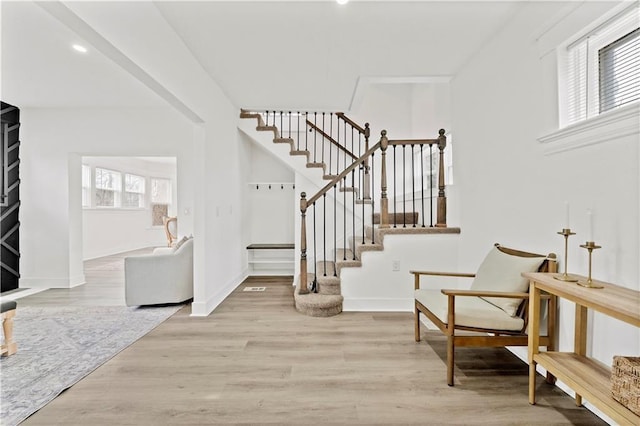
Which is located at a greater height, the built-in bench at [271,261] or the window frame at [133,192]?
the window frame at [133,192]

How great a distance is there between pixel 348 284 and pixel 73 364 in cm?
253

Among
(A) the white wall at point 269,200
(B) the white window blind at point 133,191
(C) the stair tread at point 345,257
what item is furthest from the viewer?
(B) the white window blind at point 133,191

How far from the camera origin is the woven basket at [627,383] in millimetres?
1243

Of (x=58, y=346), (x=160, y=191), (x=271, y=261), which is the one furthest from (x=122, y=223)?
(x=58, y=346)

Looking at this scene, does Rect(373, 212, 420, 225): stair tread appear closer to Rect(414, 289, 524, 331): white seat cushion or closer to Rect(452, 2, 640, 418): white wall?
Rect(452, 2, 640, 418): white wall

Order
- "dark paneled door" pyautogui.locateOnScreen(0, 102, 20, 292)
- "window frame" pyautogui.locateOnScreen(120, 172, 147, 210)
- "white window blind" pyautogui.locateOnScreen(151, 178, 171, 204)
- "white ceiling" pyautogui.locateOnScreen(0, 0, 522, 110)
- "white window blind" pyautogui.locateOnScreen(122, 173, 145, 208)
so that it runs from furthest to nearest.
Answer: "white window blind" pyautogui.locateOnScreen(151, 178, 171, 204) → "white window blind" pyautogui.locateOnScreen(122, 173, 145, 208) → "window frame" pyautogui.locateOnScreen(120, 172, 147, 210) → "dark paneled door" pyautogui.locateOnScreen(0, 102, 20, 292) → "white ceiling" pyautogui.locateOnScreen(0, 0, 522, 110)

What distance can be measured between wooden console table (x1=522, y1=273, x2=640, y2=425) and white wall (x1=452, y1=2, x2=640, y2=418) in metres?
0.09

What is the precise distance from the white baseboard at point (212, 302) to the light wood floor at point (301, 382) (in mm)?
272

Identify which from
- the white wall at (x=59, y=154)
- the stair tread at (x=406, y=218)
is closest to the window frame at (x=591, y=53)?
the stair tread at (x=406, y=218)

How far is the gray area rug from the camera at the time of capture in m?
1.91

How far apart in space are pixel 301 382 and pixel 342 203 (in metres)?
3.20

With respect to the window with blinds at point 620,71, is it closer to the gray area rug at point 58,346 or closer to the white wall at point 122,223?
the gray area rug at point 58,346

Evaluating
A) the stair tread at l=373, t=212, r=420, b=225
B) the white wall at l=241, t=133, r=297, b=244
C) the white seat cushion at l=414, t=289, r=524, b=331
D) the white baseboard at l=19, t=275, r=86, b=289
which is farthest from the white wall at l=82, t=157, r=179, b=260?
the white seat cushion at l=414, t=289, r=524, b=331

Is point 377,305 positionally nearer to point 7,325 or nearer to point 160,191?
point 7,325
